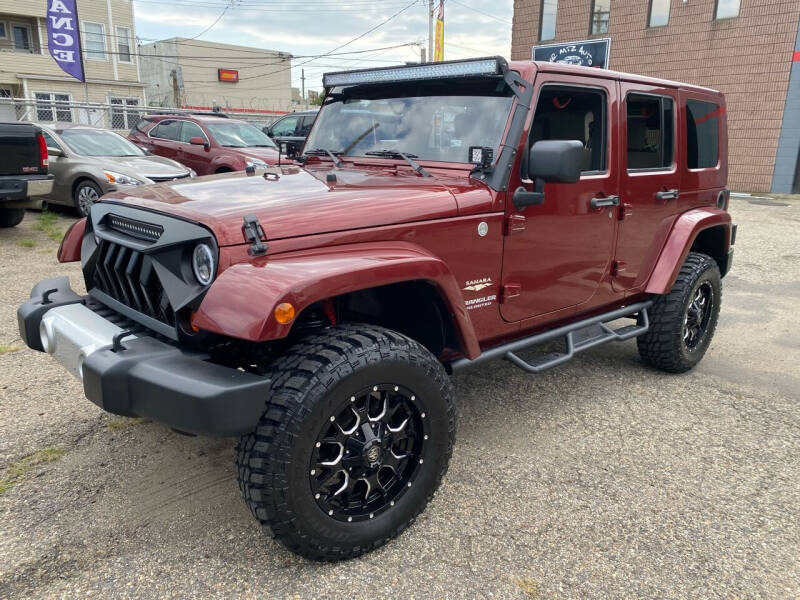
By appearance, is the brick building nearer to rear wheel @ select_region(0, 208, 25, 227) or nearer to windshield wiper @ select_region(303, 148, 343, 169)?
rear wheel @ select_region(0, 208, 25, 227)

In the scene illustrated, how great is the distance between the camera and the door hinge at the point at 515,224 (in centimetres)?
299

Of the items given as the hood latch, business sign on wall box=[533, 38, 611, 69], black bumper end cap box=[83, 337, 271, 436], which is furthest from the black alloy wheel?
business sign on wall box=[533, 38, 611, 69]

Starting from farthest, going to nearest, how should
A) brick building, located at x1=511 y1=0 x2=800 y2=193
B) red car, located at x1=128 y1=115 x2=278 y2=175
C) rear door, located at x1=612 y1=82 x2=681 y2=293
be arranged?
1. brick building, located at x1=511 y1=0 x2=800 y2=193
2. red car, located at x1=128 y1=115 x2=278 y2=175
3. rear door, located at x1=612 y1=82 x2=681 y2=293

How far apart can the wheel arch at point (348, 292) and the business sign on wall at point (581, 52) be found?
53.4ft

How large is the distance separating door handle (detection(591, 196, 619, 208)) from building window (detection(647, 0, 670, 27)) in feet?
55.8

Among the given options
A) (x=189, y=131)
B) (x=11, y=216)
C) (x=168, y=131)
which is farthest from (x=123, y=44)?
(x=11, y=216)

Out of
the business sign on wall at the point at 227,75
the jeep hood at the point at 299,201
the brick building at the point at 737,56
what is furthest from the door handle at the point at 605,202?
the business sign on wall at the point at 227,75

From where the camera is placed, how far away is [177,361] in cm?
219

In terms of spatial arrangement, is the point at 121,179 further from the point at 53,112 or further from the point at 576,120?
the point at 53,112

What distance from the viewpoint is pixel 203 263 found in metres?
2.28

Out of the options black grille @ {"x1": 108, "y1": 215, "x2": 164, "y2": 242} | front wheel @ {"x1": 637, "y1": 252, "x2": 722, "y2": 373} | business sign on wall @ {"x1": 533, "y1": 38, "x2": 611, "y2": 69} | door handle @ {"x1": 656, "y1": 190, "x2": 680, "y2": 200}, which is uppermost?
business sign on wall @ {"x1": 533, "y1": 38, "x2": 611, "y2": 69}

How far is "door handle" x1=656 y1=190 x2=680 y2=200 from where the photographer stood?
12.9 feet

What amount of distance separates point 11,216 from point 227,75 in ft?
142

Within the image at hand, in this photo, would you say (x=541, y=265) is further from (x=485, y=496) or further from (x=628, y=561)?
(x=628, y=561)
